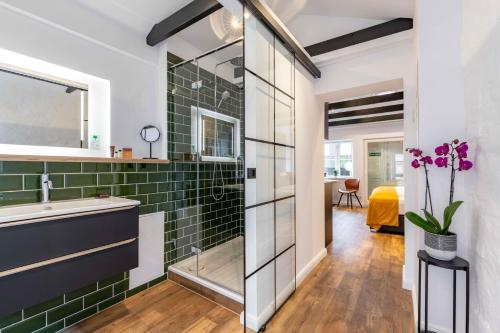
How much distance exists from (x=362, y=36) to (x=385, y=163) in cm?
524

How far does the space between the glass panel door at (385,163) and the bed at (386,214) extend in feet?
8.96

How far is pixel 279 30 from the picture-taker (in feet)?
6.20

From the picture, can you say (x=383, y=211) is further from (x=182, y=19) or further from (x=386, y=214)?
(x=182, y=19)

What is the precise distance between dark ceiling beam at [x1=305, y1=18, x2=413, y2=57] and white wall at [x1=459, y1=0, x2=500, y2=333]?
863 mm

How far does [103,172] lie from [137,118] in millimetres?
623

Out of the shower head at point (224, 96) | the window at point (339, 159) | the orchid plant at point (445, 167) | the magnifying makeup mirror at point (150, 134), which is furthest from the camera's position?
the window at point (339, 159)

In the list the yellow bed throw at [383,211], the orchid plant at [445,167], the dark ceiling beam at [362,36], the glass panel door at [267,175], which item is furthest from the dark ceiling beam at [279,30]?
the yellow bed throw at [383,211]

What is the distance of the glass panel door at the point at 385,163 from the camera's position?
6461mm

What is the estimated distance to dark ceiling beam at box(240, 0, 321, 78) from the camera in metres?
1.59

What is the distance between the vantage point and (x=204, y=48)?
112 inches

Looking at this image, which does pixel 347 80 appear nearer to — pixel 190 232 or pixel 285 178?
pixel 285 178

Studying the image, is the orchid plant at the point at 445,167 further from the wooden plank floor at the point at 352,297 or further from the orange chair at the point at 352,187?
the orange chair at the point at 352,187

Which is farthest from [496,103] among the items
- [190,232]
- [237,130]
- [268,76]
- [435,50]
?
[190,232]

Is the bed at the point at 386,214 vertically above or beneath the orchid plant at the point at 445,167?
beneath
